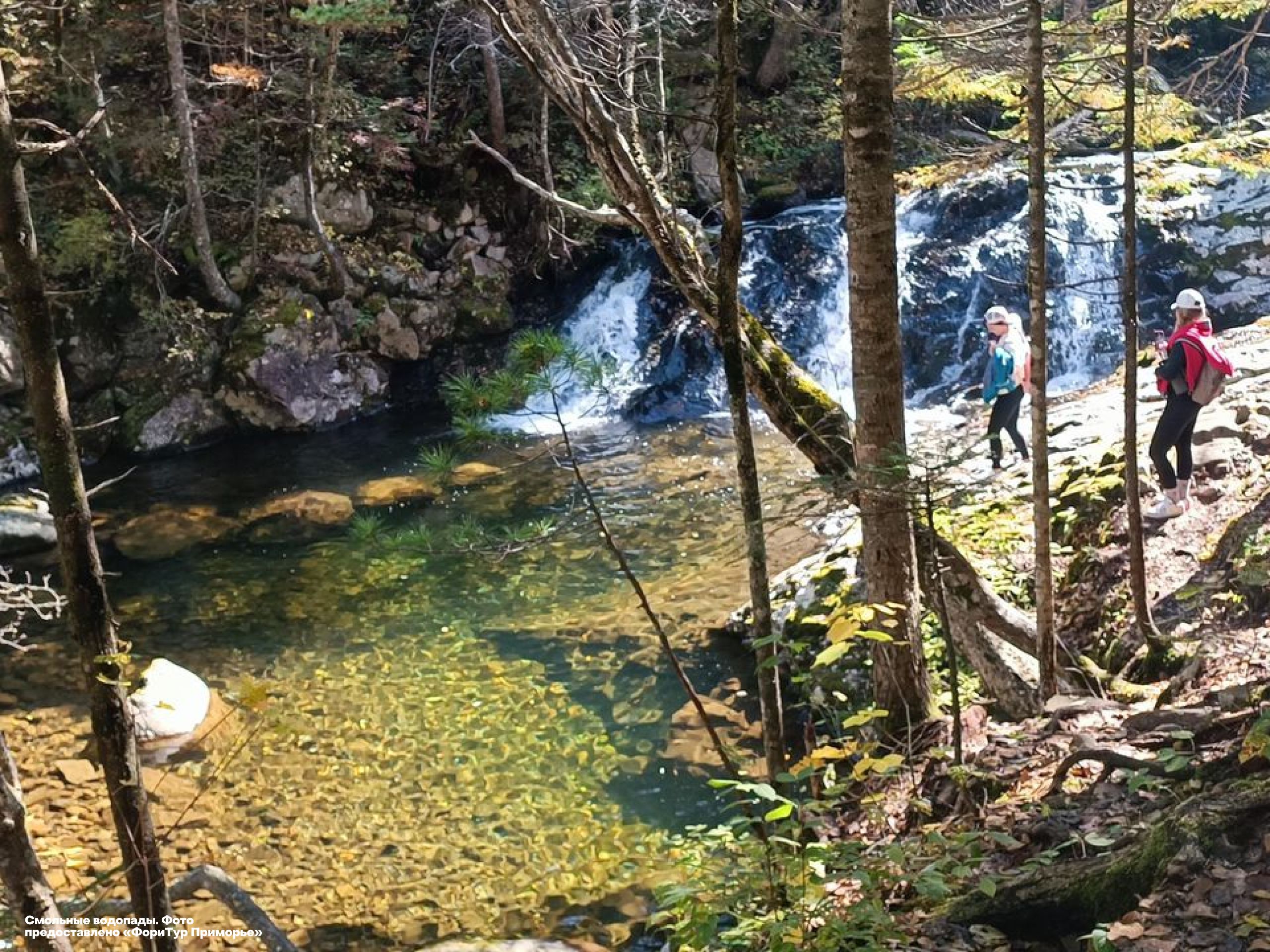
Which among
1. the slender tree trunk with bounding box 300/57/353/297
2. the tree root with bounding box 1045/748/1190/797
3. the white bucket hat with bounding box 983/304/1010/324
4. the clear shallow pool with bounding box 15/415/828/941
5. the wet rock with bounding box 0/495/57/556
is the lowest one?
the clear shallow pool with bounding box 15/415/828/941

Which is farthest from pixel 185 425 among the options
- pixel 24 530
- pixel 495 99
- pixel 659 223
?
pixel 659 223

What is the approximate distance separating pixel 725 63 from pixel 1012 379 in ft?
23.6

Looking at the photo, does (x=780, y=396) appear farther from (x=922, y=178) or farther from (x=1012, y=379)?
(x=1012, y=379)

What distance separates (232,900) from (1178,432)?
6657 mm

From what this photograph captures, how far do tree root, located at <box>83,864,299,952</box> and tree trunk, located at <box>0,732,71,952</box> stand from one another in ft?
2.26

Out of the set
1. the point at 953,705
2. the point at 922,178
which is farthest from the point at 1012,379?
the point at 953,705

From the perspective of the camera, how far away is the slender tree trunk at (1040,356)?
5090 mm

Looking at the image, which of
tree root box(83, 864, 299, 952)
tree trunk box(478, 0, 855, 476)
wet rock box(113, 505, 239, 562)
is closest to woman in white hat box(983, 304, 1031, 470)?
tree trunk box(478, 0, 855, 476)

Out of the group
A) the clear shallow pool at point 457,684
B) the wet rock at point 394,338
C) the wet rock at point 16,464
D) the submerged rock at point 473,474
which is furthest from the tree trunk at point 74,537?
the wet rock at point 394,338

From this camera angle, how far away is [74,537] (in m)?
3.57

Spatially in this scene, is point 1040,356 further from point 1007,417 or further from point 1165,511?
point 1007,417

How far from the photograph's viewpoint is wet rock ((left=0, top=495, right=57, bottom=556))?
11.2 metres

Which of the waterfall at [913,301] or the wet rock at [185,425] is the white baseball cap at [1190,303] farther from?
the wet rock at [185,425]

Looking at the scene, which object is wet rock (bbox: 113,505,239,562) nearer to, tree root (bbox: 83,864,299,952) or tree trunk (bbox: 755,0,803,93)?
tree root (bbox: 83,864,299,952)
